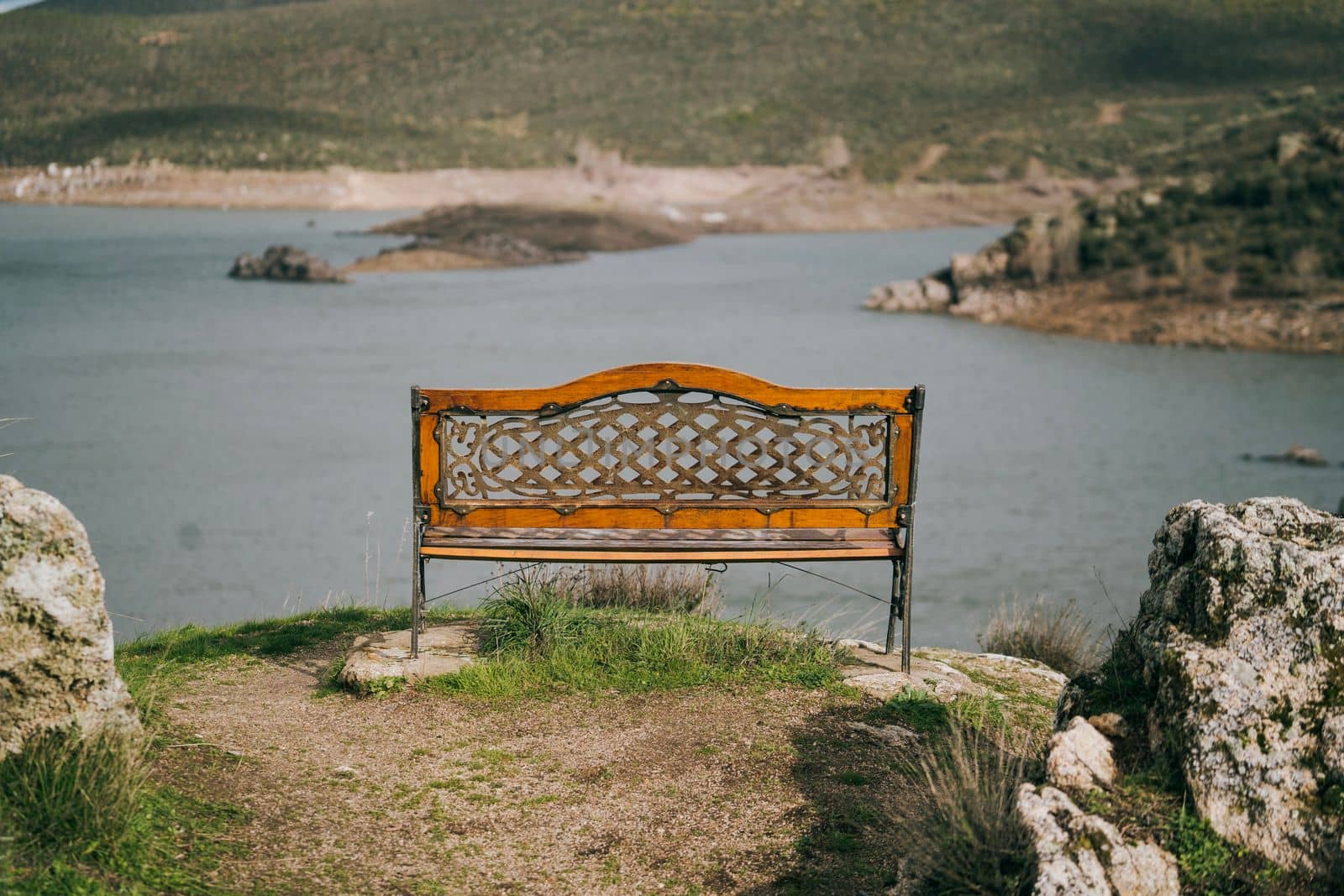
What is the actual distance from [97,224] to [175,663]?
27356 millimetres

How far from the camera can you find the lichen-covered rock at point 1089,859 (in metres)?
3.02

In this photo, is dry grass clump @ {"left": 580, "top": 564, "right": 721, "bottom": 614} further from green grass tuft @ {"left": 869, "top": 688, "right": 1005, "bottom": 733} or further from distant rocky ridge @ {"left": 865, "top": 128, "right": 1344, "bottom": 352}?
distant rocky ridge @ {"left": 865, "top": 128, "right": 1344, "bottom": 352}

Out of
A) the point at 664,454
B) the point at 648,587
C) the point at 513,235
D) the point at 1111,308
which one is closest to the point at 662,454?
the point at 664,454

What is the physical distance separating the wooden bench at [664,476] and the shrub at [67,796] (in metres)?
1.48

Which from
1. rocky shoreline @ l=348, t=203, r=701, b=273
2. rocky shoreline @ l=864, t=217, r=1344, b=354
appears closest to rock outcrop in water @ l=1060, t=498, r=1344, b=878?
rocky shoreline @ l=864, t=217, r=1344, b=354

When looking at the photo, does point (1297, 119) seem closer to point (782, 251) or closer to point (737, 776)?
point (782, 251)

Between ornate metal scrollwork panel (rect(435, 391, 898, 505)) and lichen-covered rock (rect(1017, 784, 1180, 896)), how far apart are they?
2180 millimetres

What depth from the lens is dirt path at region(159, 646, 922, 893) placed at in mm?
3713

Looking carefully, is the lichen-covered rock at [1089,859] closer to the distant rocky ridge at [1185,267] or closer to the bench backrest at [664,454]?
the bench backrest at [664,454]

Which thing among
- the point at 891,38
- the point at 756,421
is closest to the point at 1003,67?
the point at 891,38

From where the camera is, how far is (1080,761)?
343 cm

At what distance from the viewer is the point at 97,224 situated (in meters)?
29.8

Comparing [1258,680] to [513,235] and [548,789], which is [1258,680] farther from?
[513,235]

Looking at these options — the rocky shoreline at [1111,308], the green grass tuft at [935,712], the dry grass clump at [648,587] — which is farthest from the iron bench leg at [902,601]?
the rocky shoreline at [1111,308]
